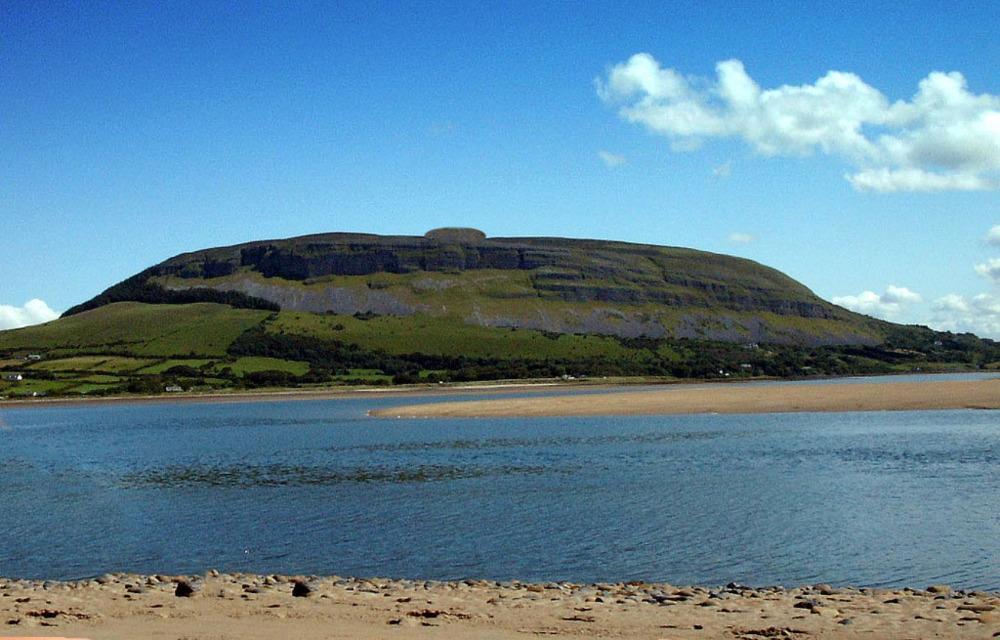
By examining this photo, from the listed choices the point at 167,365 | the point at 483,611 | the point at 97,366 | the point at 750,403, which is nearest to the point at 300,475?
the point at 483,611

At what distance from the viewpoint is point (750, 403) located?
9781cm

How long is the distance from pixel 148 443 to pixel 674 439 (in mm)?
40137

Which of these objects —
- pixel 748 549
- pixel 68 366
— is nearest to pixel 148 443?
pixel 748 549

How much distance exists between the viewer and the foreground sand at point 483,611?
1627 centimetres

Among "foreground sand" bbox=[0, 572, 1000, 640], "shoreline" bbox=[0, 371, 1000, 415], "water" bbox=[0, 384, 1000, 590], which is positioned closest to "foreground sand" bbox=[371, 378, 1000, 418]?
"water" bbox=[0, 384, 1000, 590]

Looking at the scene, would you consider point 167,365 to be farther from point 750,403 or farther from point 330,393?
point 750,403

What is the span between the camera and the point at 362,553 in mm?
27328

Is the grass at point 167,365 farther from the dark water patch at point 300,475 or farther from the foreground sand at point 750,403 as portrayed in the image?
the dark water patch at point 300,475

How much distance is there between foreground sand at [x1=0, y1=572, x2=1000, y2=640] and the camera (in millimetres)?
16266

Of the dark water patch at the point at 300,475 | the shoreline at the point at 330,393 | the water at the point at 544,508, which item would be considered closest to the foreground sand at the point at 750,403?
the water at the point at 544,508

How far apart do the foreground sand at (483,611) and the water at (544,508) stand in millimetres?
2585

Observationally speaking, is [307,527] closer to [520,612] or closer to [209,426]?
[520,612]

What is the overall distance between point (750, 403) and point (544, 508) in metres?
68.1

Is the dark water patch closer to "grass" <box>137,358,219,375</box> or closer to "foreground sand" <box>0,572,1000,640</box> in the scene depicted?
"foreground sand" <box>0,572,1000,640</box>
